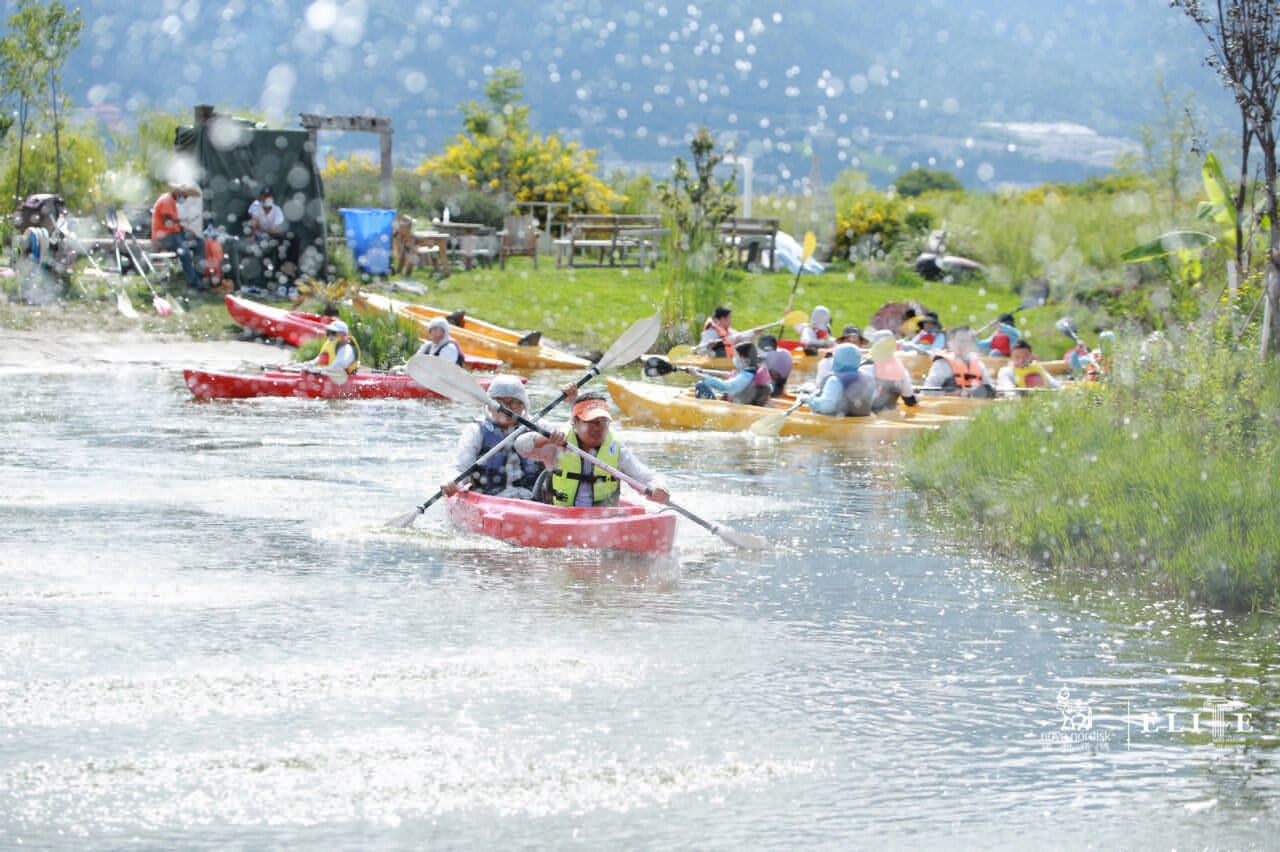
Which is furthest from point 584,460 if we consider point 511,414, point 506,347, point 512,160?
point 512,160

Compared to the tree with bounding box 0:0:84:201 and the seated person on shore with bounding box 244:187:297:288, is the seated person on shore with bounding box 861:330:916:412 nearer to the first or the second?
the seated person on shore with bounding box 244:187:297:288

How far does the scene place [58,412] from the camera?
16.1m

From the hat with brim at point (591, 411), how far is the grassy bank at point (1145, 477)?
258 centimetres

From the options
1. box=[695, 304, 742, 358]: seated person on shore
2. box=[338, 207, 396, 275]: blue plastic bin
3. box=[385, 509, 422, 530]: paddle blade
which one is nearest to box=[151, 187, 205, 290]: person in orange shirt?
box=[338, 207, 396, 275]: blue plastic bin

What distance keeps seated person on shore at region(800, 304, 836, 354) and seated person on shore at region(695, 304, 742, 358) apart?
1467 millimetres

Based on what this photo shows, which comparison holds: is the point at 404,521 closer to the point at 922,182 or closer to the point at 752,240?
the point at 752,240

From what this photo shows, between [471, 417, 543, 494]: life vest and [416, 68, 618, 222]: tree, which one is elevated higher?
[416, 68, 618, 222]: tree

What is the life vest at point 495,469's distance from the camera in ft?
33.7

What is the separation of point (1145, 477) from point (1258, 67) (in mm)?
3445

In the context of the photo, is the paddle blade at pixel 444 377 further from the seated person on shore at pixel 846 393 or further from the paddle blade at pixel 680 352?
the paddle blade at pixel 680 352

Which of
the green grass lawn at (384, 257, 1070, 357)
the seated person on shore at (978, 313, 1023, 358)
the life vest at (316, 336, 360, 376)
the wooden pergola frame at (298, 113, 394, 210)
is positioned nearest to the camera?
the life vest at (316, 336, 360, 376)

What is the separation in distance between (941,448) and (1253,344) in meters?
2.40

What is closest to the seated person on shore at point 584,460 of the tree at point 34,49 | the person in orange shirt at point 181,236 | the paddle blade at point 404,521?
the paddle blade at point 404,521

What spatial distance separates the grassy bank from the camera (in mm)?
8516
